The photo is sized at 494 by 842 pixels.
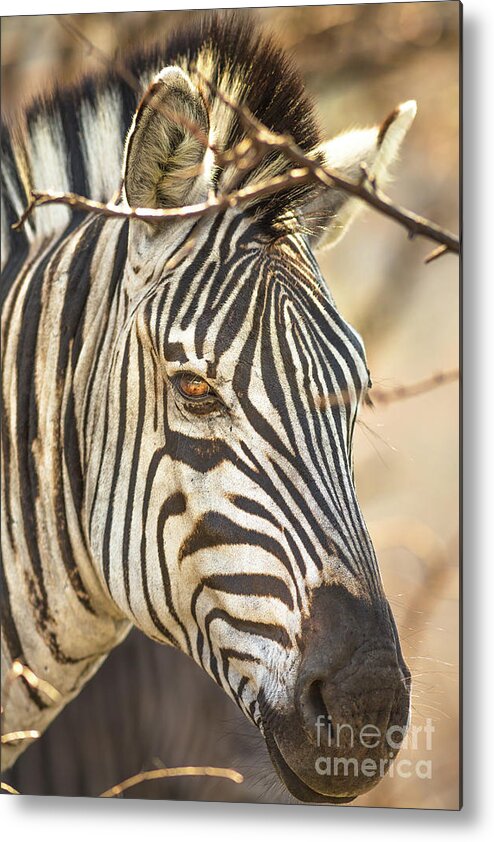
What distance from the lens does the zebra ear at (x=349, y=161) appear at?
188cm

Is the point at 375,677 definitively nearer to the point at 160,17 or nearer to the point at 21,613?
the point at 21,613

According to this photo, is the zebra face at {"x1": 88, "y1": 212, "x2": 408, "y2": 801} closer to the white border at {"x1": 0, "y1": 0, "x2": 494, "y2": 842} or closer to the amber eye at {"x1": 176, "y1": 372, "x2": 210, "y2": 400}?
the amber eye at {"x1": 176, "y1": 372, "x2": 210, "y2": 400}

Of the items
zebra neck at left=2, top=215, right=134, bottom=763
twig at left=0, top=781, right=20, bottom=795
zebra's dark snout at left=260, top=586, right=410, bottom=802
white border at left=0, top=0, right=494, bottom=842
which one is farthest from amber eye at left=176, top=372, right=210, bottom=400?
twig at left=0, top=781, right=20, bottom=795

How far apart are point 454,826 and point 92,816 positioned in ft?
2.77

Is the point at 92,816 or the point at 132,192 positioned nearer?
the point at 132,192

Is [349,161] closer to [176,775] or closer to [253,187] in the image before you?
[253,187]

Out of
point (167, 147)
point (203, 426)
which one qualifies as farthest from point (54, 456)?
point (167, 147)

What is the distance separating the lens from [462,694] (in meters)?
2.01

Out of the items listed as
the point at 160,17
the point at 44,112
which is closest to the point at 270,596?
the point at 44,112

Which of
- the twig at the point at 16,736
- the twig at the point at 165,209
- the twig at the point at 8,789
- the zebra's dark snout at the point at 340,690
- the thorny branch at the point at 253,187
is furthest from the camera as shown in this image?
the twig at the point at 8,789

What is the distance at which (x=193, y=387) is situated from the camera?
1604mm

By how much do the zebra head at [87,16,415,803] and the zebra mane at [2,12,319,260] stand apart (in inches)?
0.7

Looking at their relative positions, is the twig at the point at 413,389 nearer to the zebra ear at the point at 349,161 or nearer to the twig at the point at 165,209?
the zebra ear at the point at 349,161

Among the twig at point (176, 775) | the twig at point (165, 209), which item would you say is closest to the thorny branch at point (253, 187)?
the twig at point (165, 209)
